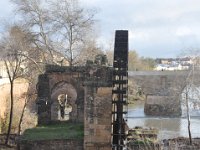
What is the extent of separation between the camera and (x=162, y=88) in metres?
58.3

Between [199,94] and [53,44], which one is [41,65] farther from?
[199,94]

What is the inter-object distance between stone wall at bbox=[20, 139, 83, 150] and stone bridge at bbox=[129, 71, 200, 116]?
1605 centimetres

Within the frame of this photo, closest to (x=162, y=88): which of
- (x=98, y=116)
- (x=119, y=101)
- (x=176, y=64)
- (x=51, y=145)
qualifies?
(x=176, y=64)

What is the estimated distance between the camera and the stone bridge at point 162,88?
116 ft

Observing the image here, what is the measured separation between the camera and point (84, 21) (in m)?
33.2

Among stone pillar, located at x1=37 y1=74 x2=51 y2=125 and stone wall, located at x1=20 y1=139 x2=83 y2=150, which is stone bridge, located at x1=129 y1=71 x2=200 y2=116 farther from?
stone wall, located at x1=20 y1=139 x2=83 y2=150

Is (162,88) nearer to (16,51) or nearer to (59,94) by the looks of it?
(16,51)

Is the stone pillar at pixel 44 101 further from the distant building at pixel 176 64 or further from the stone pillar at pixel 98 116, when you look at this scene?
the distant building at pixel 176 64

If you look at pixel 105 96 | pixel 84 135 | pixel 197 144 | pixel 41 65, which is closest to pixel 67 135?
pixel 84 135

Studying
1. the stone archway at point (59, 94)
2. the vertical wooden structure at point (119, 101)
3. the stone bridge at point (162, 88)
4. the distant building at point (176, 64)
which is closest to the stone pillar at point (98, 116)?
the vertical wooden structure at point (119, 101)

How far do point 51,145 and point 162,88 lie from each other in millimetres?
43236

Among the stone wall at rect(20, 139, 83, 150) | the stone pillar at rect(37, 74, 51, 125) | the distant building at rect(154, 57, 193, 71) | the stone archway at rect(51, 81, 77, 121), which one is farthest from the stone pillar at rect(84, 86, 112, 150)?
the distant building at rect(154, 57, 193, 71)

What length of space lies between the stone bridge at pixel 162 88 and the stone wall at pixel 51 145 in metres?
16.0

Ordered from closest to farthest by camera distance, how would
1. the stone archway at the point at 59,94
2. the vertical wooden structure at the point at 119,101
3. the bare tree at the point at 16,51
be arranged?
the vertical wooden structure at the point at 119,101 < the stone archway at the point at 59,94 < the bare tree at the point at 16,51
